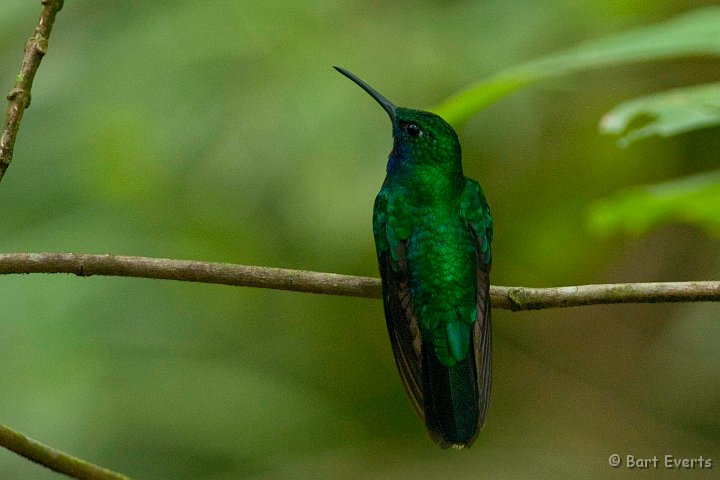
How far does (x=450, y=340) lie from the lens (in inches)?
125

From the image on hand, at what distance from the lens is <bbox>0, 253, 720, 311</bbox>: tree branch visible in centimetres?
257

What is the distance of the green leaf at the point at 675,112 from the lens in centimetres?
323

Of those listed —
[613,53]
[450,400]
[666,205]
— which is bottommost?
[450,400]

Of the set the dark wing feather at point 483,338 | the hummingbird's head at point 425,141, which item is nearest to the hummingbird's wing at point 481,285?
the dark wing feather at point 483,338

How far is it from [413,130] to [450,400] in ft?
3.78

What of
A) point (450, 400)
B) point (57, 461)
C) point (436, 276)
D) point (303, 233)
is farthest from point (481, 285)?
point (303, 233)

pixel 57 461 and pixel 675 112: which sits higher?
pixel 675 112

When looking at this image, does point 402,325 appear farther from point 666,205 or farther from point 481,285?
point 666,205

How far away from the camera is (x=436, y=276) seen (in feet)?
10.9

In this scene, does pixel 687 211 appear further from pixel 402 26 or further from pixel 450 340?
pixel 402 26

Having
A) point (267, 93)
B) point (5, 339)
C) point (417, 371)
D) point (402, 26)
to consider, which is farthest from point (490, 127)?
point (5, 339)

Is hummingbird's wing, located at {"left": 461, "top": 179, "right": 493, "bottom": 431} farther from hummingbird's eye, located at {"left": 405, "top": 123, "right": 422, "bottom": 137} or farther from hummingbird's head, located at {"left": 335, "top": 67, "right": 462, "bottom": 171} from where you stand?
hummingbird's eye, located at {"left": 405, "top": 123, "right": 422, "bottom": 137}

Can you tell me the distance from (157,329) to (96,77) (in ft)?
4.91

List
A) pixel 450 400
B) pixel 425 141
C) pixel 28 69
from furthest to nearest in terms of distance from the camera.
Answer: pixel 425 141 → pixel 450 400 → pixel 28 69
